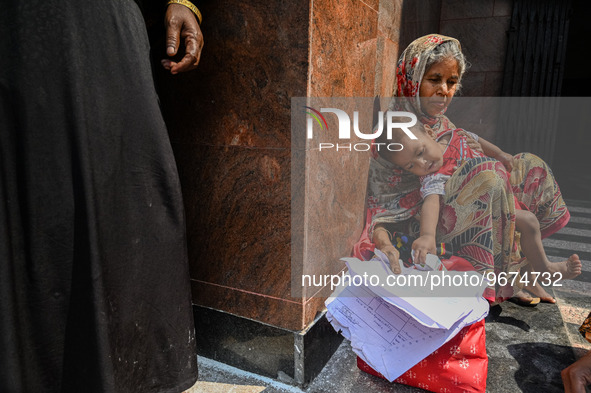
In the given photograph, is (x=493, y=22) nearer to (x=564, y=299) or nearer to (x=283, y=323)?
(x=564, y=299)

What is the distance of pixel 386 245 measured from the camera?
1.98 meters

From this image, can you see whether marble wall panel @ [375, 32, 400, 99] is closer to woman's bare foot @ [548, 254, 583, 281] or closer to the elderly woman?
the elderly woman

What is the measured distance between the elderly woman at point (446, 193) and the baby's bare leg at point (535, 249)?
121 millimetres

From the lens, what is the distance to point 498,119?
4820 millimetres

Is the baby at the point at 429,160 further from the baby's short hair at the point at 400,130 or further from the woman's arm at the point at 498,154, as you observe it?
the woman's arm at the point at 498,154

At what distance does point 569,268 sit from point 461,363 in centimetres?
114

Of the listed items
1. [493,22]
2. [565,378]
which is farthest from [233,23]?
[493,22]

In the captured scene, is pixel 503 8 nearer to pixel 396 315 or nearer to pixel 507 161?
pixel 507 161

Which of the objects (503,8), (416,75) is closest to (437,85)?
(416,75)

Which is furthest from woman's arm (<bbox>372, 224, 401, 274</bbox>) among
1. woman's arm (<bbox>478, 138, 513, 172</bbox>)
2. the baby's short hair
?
woman's arm (<bbox>478, 138, 513, 172</bbox>)

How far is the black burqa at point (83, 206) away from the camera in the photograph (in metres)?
0.96

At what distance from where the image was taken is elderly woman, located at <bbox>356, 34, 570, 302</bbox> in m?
1.99

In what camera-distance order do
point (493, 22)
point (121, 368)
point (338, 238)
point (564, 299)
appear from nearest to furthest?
point (121, 368)
point (338, 238)
point (564, 299)
point (493, 22)

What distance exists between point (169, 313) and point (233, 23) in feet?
3.79
